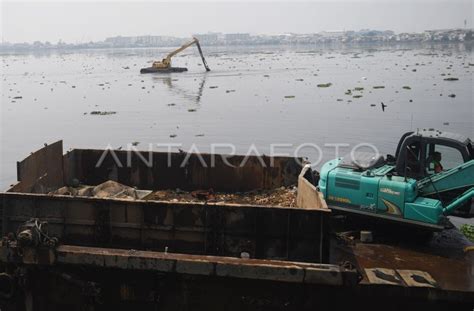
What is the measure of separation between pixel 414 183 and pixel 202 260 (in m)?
3.95

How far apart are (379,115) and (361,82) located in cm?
1911

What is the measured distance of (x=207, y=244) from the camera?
855 centimetres

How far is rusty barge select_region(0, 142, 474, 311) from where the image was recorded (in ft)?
24.9

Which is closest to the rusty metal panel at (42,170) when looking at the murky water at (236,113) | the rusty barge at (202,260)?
the rusty barge at (202,260)

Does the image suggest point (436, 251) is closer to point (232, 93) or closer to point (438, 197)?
point (438, 197)

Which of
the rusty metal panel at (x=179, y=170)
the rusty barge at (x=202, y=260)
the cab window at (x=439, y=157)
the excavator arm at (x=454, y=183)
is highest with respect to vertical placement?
the cab window at (x=439, y=157)

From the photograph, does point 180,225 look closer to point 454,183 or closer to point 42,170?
point 42,170

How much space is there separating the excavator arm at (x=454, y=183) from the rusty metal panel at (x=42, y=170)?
7.34 m

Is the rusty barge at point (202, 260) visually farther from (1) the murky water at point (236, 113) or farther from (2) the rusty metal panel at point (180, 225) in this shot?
(1) the murky water at point (236, 113)

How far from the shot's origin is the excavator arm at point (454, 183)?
8.66 m

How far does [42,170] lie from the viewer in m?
10.8

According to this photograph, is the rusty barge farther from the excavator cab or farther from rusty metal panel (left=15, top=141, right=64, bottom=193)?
the excavator cab

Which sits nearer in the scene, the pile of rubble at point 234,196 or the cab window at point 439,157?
the cab window at point 439,157

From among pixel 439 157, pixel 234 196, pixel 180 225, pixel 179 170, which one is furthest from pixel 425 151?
pixel 179 170
